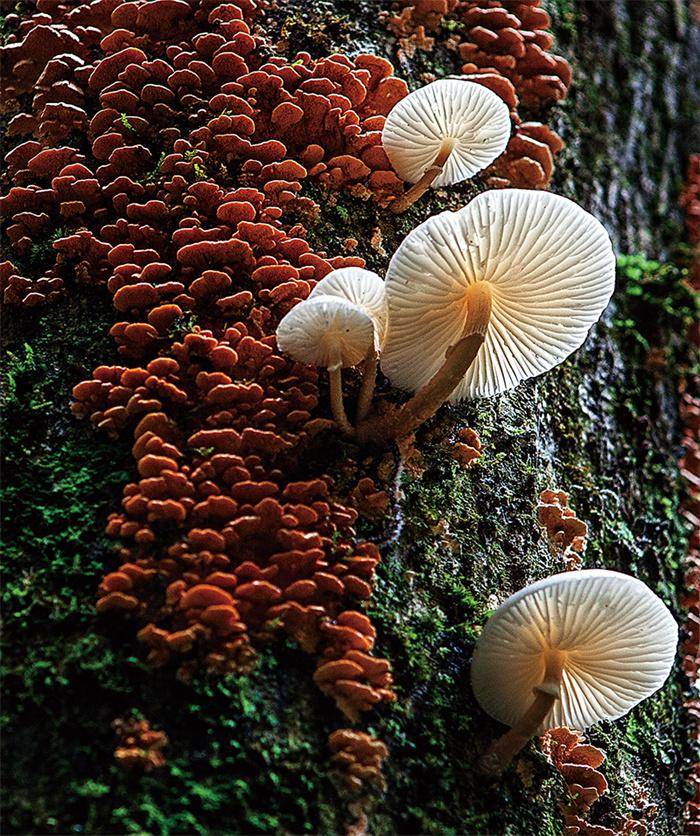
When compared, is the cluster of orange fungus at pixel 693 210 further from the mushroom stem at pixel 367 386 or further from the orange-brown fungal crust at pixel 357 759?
the orange-brown fungal crust at pixel 357 759

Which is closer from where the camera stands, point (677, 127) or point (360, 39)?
point (360, 39)

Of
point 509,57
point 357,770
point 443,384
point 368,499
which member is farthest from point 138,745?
point 509,57

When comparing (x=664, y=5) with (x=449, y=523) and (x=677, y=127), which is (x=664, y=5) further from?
(x=449, y=523)

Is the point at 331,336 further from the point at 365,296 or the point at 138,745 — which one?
the point at 138,745

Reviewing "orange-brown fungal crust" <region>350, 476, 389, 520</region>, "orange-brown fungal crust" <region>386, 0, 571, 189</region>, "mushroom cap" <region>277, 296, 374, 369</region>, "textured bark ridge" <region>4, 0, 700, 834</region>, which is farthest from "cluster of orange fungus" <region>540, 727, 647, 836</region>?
"orange-brown fungal crust" <region>386, 0, 571, 189</region>

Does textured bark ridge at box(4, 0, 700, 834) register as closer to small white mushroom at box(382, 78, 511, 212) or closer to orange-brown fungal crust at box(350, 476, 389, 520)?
orange-brown fungal crust at box(350, 476, 389, 520)

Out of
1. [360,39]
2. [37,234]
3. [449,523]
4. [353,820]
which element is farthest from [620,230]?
[353,820]

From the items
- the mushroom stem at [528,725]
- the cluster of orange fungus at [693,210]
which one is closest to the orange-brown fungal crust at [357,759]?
the mushroom stem at [528,725]
